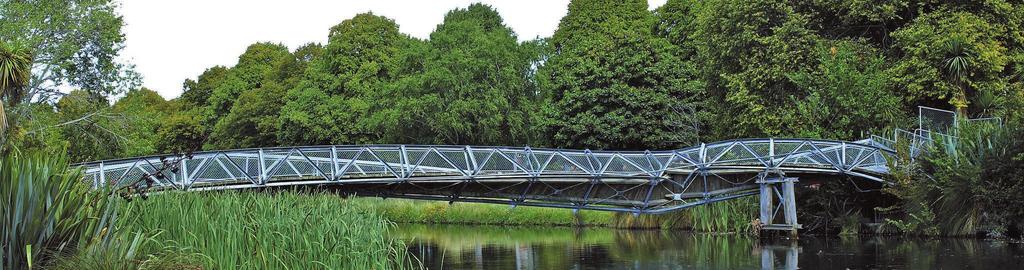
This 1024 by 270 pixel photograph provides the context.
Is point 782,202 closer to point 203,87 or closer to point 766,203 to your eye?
point 766,203

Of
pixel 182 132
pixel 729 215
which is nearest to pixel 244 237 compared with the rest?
pixel 729 215

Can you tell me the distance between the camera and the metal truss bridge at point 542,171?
2525 centimetres

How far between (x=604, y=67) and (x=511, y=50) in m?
7.04

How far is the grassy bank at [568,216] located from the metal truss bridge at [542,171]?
1.35 m

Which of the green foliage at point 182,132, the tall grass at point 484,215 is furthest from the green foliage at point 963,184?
the green foliage at point 182,132

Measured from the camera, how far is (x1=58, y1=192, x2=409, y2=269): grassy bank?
1171 centimetres

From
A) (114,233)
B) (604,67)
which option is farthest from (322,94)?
(114,233)

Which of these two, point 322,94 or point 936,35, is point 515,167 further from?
point 322,94

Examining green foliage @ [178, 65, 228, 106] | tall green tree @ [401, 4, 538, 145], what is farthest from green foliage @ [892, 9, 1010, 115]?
green foliage @ [178, 65, 228, 106]

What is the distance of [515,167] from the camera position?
2820cm

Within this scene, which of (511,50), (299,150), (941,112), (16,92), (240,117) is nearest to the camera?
(16,92)

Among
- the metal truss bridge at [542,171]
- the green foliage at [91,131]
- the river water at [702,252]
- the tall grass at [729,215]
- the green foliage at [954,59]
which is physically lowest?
the river water at [702,252]

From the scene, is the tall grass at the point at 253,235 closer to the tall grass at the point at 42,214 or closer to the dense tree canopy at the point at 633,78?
the tall grass at the point at 42,214

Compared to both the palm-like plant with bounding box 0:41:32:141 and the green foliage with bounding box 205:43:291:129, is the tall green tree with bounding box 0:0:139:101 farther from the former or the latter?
the green foliage with bounding box 205:43:291:129
